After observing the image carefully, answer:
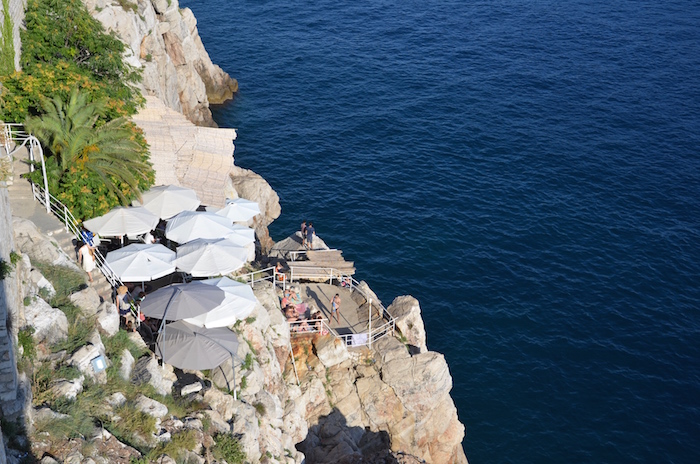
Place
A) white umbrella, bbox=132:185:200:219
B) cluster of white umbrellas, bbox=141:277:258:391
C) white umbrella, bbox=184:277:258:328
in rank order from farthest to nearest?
white umbrella, bbox=132:185:200:219
white umbrella, bbox=184:277:258:328
cluster of white umbrellas, bbox=141:277:258:391

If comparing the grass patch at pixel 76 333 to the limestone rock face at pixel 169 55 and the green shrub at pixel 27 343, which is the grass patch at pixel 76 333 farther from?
the limestone rock face at pixel 169 55

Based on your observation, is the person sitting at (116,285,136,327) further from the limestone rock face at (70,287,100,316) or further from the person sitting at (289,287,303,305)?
the person sitting at (289,287,303,305)

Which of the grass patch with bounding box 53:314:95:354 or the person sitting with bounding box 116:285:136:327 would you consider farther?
the person sitting with bounding box 116:285:136:327

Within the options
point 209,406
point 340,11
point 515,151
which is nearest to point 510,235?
point 515,151

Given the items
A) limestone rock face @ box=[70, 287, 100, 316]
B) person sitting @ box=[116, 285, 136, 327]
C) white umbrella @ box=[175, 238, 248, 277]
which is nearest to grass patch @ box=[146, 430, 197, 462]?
limestone rock face @ box=[70, 287, 100, 316]

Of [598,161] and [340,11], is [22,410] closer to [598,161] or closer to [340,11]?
[598,161]

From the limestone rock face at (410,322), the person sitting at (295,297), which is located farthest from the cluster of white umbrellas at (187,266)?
the limestone rock face at (410,322)

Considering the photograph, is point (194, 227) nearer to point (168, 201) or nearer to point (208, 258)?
point (168, 201)
